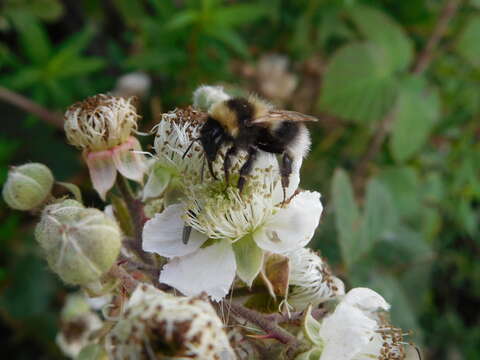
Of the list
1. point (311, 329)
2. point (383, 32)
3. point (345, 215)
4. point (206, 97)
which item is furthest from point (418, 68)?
point (311, 329)

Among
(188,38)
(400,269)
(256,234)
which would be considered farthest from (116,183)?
(400,269)

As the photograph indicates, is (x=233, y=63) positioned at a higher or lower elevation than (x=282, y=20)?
lower

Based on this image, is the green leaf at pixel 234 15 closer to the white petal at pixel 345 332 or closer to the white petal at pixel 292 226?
the white petal at pixel 292 226

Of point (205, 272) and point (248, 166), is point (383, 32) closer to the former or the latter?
point (248, 166)

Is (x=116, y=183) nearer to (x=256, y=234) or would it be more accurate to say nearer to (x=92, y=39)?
(x=256, y=234)

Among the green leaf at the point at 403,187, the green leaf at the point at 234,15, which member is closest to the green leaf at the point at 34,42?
the green leaf at the point at 234,15
